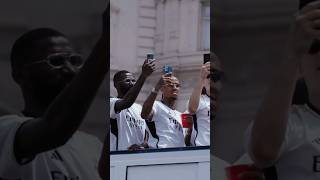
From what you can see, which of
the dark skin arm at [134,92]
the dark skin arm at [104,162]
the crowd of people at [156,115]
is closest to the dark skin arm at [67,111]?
the dark skin arm at [104,162]

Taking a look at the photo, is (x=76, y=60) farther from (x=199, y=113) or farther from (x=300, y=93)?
(x=199, y=113)

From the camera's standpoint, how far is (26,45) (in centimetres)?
168

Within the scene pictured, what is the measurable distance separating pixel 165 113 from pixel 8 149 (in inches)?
82.3

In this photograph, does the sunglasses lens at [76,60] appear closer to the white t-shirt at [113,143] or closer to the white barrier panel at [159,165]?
the white barrier panel at [159,165]

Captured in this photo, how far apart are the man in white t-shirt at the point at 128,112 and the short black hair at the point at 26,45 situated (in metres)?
1.62

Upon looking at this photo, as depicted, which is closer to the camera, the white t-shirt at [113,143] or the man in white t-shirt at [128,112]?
the white t-shirt at [113,143]

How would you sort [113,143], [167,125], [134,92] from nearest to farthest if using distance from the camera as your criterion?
[113,143], [134,92], [167,125]

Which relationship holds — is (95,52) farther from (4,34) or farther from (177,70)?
(177,70)

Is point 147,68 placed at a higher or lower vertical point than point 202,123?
higher

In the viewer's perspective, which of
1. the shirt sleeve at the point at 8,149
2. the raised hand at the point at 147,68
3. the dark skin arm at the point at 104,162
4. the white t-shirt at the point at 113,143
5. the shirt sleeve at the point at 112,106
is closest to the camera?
the shirt sleeve at the point at 8,149

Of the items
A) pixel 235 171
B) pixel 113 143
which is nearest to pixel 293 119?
pixel 235 171

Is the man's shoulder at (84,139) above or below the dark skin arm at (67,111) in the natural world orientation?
below

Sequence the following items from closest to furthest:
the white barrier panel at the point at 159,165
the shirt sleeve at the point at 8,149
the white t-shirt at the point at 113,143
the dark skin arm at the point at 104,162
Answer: the shirt sleeve at the point at 8,149 → the dark skin arm at the point at 104,162 → the white barrier panel at the point at 159,165 → the white t-shirt at the point at 113,143

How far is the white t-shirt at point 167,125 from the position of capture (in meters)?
3.42
